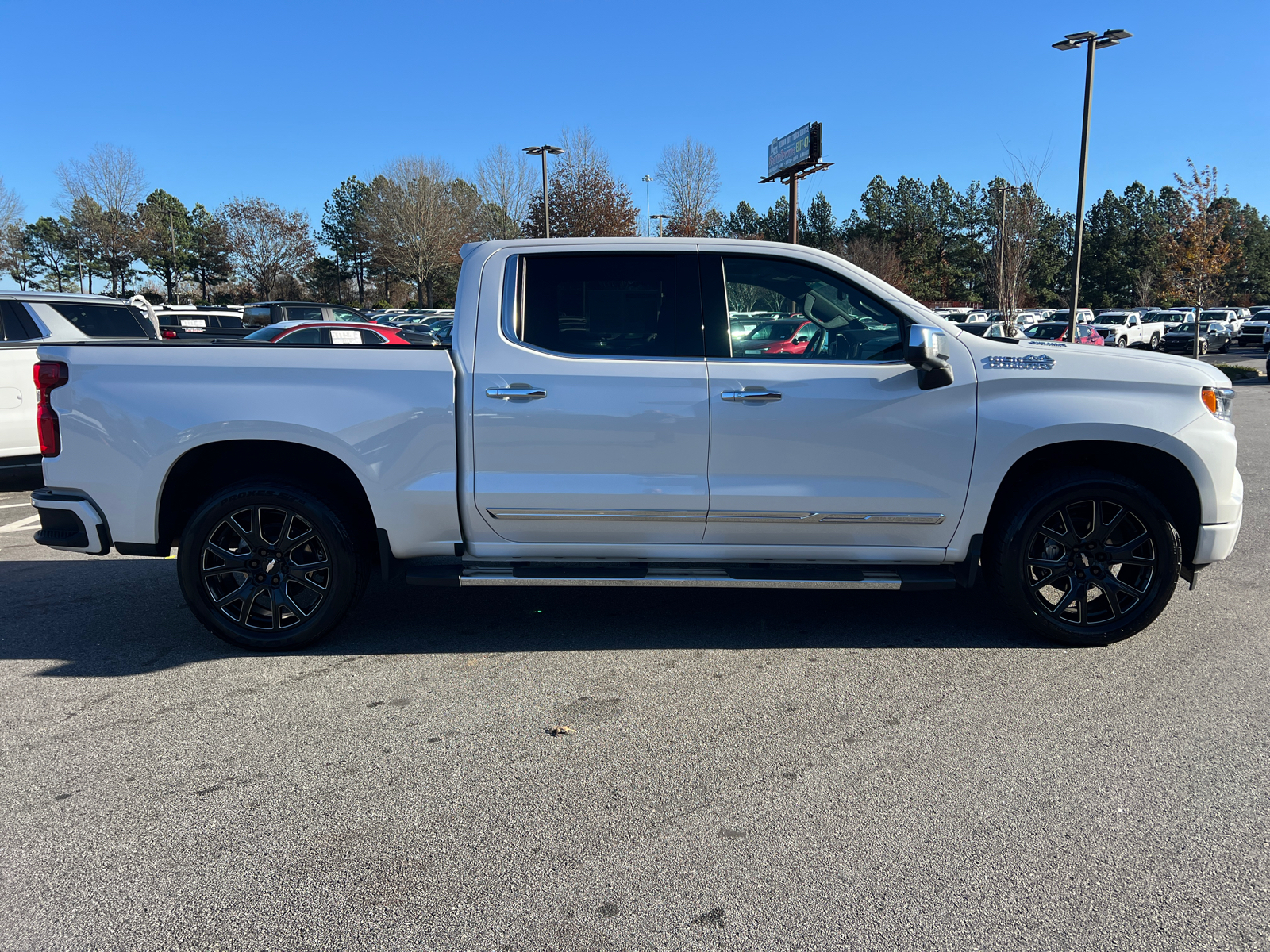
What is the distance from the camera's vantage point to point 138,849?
2.91m

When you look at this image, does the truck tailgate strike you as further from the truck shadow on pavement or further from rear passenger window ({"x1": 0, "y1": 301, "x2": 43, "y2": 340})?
rear passenger window ({"x1": 0, "y1": 301, "x2": 43, "y2": 340})

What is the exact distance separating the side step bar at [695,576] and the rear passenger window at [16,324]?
254 inches

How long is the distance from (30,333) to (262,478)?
5.80 m

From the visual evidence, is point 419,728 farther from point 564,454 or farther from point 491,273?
point 491,273

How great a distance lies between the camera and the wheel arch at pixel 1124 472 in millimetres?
4531

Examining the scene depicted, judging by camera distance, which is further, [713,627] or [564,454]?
[713,627]

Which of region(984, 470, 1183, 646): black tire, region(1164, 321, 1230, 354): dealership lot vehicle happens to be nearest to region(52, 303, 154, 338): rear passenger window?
region(984, 470, 1183, 646): black tire

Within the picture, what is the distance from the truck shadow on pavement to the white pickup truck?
38.6m

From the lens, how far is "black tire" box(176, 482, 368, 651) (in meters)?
4.47

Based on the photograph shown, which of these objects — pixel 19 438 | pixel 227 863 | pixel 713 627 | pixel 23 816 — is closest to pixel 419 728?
pixel 227 863

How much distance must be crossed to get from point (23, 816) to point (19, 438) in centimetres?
621

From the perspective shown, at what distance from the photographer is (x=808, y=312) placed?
15.0ft

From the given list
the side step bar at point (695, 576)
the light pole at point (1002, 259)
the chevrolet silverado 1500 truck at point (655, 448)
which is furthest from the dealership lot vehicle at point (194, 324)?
the light pole at point (1002, 259)

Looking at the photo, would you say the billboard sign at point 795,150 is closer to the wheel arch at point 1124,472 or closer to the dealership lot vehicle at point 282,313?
the dealership lot vehicle at point 282,313
